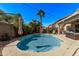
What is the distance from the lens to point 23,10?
5301 millimetres

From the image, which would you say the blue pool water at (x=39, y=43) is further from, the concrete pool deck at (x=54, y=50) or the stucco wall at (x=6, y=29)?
the stucco wall at (x=6, y=29)

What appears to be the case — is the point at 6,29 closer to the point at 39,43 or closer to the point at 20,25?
the point at 20,25

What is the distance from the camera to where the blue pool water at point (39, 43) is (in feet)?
17.3

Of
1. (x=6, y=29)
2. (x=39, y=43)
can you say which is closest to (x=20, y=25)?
(x=6, y=29)

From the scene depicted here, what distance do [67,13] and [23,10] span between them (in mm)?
1349

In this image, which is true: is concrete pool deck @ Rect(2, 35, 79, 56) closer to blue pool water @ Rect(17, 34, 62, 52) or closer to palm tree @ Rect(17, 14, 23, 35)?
blue pool water @ Rect(17, 34, 62, 52)

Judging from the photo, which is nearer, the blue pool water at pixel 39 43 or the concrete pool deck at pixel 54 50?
the concrete pool deck at pixel 54 50

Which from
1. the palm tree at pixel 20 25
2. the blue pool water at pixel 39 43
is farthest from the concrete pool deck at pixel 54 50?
the palm tree at pixel 20 25

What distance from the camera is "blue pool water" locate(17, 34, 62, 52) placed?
5.27 meters

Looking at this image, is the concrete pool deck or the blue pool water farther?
the blue pool water

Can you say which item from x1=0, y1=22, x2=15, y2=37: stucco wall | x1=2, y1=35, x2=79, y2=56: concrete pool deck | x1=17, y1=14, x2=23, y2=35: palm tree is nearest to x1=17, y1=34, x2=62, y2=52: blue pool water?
x1=2, y1=35, x2=79, y2=56: concrete pool deck

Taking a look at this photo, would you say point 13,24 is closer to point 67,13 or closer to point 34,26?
point 34,26

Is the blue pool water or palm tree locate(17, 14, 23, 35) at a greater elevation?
palm tree locate(17, 14, 23, 35)

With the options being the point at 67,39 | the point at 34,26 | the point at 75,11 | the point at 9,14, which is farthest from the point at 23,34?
the point at 75,11
